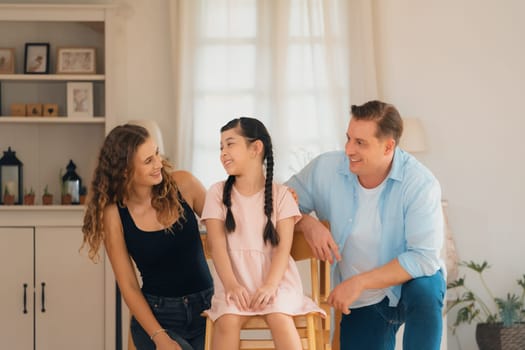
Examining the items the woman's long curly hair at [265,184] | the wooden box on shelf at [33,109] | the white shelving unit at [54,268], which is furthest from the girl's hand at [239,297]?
the wooden box on shelf at [33,109]

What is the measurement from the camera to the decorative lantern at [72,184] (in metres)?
5.20

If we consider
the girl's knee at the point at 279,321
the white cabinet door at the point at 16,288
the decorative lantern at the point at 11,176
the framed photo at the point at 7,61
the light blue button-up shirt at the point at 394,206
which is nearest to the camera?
the girl's knee at the point at 279,321

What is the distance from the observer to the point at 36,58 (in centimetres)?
528

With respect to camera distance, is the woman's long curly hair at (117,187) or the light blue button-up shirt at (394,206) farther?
the light blue button-up shirt at (394,206)

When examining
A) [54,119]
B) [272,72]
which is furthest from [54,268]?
[272,72]

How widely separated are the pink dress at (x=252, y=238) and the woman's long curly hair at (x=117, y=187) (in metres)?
0.13

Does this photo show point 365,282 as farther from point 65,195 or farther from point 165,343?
point 65,195

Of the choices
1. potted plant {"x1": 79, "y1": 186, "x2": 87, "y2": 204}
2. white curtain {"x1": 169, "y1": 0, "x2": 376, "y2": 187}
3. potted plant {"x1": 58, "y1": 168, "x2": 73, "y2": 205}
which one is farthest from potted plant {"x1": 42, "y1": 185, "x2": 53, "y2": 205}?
white curtain {"x1": 169, "y1": 0, "x2": 376, "y2": 187}

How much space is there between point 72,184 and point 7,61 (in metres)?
0.82

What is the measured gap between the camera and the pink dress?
295 cm

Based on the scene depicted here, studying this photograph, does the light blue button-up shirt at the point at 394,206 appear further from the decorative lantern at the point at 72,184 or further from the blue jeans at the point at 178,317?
the decorative lantern at the point at 72,184

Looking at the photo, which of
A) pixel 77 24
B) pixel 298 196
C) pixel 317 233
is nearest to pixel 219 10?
pixel 77 24

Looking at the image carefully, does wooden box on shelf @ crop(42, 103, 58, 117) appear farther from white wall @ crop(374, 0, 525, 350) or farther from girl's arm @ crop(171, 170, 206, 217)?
girl's arm @ crop(171, 170, 206, 217)

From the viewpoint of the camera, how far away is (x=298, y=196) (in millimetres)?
3373
